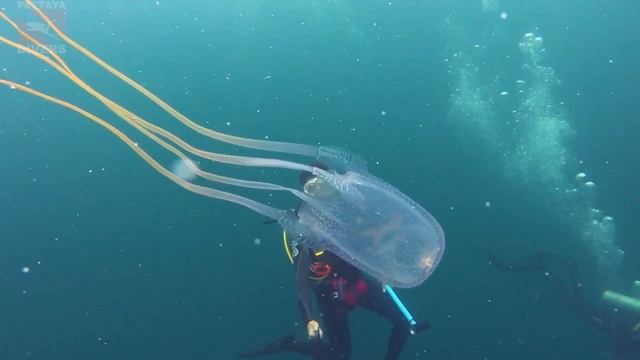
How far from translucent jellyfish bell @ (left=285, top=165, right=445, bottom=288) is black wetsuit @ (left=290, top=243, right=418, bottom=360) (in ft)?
1.59

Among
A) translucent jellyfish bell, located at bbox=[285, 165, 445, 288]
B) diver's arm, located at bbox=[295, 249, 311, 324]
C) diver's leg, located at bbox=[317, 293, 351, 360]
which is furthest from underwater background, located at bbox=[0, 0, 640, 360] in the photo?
translucent jellyfish bell, located at bbox=[285, 165, 445, 288]

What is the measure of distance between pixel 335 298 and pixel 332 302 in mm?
125

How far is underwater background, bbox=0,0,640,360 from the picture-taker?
349 inches

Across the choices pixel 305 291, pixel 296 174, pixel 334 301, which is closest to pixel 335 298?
pixel 334 301

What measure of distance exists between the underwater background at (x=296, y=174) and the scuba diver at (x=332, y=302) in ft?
13.1

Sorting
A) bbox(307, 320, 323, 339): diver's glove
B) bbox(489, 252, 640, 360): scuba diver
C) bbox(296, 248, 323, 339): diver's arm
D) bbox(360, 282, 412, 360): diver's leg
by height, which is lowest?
bbox(307, 320, 323, 339): diver's glove

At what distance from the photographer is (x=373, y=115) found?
376 inches

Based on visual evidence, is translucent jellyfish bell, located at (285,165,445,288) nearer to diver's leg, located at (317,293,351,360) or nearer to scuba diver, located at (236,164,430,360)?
scuba diver, located at (236,164,430,360)

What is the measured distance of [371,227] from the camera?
395 centimetres

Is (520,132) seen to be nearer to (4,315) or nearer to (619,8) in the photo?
(619,8)

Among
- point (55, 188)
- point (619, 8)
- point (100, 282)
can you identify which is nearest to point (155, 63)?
point (55, 188)

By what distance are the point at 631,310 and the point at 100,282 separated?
888 centimetres

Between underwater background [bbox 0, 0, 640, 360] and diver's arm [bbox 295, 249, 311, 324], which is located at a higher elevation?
underwater background [bbox 0, 0, 640, 360]

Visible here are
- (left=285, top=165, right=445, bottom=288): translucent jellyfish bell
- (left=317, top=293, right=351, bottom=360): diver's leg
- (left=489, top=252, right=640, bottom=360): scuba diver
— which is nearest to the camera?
(left=285, top=165, right=445, bottom=288): translucent jellyfish bell
